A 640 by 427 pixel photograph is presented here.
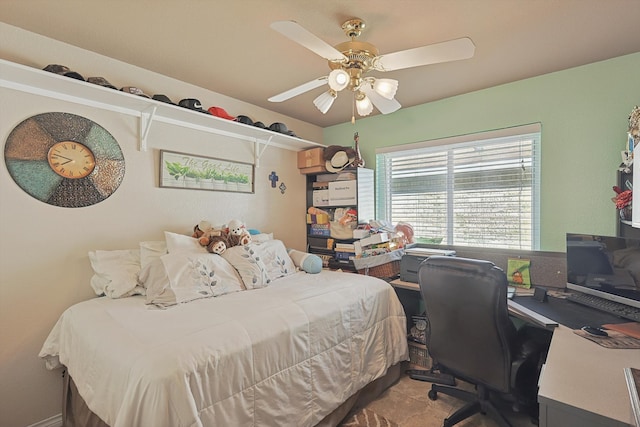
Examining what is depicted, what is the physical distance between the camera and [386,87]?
162 cm

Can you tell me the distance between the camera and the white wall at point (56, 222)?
5.59ft

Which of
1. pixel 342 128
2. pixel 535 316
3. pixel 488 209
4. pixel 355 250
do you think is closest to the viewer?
pixel 535 316

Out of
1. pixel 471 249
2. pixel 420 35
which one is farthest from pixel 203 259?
pixel 471 249

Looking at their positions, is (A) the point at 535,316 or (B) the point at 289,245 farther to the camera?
(B) the point at 289,245

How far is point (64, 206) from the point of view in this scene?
1875 millimetres

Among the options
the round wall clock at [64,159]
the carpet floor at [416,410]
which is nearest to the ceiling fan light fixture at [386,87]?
the round wall clock at [64,159]

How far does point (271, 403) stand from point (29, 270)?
62.6 inches

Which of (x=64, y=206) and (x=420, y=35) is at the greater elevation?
(x=420, y=35)

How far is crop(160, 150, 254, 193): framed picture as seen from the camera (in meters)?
2.35

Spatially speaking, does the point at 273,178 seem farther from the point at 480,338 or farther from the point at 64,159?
the point at 480,338

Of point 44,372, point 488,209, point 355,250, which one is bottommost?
point 44,372

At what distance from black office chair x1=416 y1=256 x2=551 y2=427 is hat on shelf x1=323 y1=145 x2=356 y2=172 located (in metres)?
1.59

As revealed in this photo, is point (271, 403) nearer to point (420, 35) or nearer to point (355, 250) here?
point (355, 250)

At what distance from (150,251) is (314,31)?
1716 millimetres
